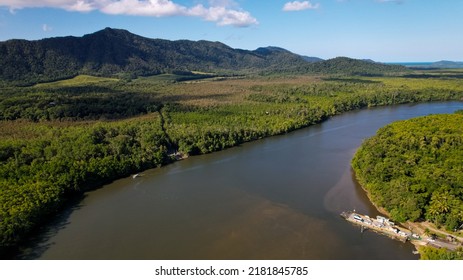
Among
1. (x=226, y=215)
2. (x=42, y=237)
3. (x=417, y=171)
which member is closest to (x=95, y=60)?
(x=42, y=237)

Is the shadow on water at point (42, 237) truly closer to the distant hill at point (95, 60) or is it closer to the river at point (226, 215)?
the river at point (226, 215)

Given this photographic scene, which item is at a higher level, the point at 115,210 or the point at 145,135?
the point at 145,135

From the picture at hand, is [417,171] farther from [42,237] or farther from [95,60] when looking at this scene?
[95,60]

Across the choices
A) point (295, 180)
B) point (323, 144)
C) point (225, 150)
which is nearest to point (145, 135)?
point (225, 150)

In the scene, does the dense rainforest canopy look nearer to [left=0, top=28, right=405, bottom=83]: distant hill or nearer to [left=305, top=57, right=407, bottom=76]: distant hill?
[left=0, top=28, right=405, bottom=83]: distant hill

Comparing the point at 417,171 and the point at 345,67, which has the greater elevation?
the point at 345,67

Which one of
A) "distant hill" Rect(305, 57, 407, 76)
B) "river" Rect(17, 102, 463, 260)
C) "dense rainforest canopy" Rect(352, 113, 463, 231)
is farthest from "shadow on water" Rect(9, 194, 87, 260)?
"distant hill" Rect(305, 57, 407, 76)

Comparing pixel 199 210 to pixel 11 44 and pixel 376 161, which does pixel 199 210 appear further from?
pixel 11 44

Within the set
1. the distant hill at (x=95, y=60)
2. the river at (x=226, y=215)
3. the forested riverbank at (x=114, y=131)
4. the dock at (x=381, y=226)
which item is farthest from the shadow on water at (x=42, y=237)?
the distant hill at (x=95, y=60)
